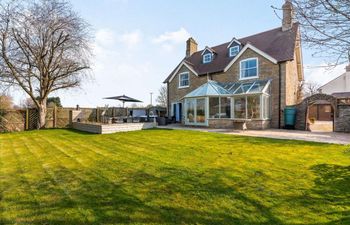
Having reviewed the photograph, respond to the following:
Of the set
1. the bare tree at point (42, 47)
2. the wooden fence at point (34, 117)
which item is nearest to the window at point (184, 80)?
the wooden fence at point (34, 117)

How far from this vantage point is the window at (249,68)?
19234 millimetres

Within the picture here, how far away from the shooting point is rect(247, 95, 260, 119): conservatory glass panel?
17531 millimetres

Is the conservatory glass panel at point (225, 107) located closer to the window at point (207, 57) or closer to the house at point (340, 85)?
the window at point (207, 57)

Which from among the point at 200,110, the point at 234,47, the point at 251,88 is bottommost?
the point at 200,110

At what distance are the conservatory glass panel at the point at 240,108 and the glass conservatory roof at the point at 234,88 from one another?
626 millimetres

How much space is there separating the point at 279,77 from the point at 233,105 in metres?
4.16

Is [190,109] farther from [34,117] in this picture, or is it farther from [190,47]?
[34,117]

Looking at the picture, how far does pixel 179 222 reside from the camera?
3.35 m

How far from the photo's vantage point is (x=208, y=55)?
25.0 m

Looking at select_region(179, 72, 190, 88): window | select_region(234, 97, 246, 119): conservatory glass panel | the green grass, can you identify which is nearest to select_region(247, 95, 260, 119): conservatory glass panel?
select_region(234, 97, 246, 119): conservatory glass panel

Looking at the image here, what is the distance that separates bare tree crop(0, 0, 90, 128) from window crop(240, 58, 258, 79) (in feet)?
45.4

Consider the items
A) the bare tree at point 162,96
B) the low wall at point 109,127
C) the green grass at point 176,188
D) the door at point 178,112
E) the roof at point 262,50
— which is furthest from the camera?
the bare tree at point 162,96

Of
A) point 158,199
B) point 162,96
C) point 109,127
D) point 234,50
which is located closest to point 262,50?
point 234,50

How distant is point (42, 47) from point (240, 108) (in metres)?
16.6
